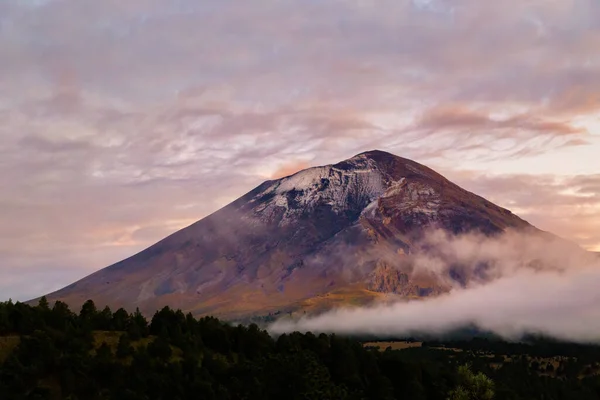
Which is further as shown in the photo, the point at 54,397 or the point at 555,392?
the point at 555,392

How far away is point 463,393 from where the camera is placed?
12306cm

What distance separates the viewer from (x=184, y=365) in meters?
106

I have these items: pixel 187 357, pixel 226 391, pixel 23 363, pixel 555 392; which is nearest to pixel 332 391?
pixel 226 391

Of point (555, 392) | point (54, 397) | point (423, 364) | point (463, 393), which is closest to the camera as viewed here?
point (54, 397)

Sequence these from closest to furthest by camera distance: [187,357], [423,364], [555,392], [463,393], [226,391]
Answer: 1. [226,391]
2. [187,357]
3. [463,393]
4. [423,364]
5. [555,392]

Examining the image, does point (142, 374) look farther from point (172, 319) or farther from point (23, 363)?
point (172, 319)

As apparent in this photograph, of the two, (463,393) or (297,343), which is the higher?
(297,343)

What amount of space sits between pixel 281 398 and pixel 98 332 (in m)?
30.0

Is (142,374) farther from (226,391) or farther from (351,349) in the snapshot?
(351,349)

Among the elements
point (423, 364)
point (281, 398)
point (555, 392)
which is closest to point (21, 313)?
point (281, 398)

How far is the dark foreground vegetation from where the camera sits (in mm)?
97438

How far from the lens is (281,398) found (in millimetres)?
100812

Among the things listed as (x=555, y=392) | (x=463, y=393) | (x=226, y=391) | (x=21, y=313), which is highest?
(x=21, y=313)

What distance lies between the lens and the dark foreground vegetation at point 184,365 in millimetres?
97438
